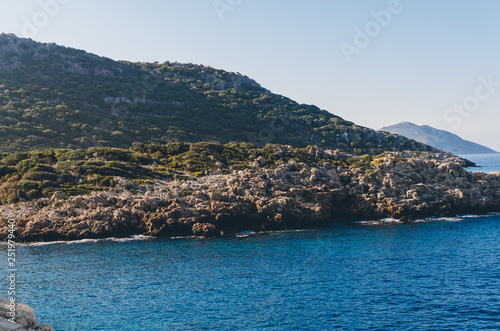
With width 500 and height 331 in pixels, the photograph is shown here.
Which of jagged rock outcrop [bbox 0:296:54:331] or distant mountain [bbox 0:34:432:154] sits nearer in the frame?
jagged rock outcrop [bbox 0:296:54:331]

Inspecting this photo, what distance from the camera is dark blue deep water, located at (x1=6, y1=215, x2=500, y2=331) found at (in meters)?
29.0

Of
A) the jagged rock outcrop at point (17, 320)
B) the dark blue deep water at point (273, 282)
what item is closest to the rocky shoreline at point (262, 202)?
the dark blue deep water at point (273, 282)

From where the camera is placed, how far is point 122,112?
150m

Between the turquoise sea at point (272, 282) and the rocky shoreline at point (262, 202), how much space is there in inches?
163

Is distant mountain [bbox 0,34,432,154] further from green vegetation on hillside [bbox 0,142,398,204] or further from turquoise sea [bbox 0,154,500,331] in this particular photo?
turquoise sea [bbox 0,154,500,331]

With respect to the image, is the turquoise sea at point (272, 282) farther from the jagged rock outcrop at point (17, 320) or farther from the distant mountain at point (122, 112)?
the distant mountain at point (122, 112)

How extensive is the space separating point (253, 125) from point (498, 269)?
131396mm

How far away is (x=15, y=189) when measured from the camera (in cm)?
6669

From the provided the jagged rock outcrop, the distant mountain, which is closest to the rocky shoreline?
the jagged rock outcrop

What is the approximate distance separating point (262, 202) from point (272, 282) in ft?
88.8

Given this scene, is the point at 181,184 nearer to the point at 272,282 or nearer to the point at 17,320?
the point at 272,282

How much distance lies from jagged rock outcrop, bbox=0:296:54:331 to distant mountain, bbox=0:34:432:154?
3689 inches

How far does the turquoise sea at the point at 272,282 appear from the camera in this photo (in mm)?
29062

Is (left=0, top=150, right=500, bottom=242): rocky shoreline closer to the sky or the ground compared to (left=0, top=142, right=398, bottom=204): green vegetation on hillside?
closer to the ground
